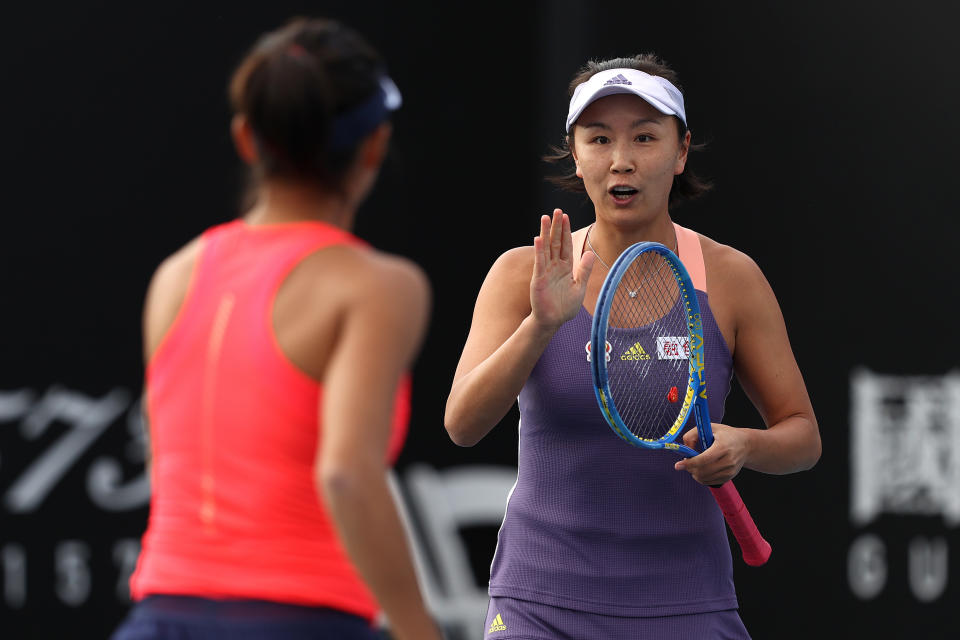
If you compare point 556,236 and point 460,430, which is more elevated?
point 556,236

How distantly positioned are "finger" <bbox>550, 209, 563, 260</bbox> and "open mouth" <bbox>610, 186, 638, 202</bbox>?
0.25 metres

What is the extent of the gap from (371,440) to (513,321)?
1092mm

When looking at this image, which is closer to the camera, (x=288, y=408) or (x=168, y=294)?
(x=288, y=408)

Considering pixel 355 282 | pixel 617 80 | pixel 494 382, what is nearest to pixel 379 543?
pixel 355 282

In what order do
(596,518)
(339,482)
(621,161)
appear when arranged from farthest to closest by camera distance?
1. (621,161)
2. (596,518)
3. (339,482)

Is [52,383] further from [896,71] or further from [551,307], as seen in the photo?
[896,71]

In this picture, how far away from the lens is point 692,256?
2932 millimetres

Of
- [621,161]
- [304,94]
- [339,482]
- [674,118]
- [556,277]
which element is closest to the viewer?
[339,482]

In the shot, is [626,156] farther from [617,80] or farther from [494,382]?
[494,382]

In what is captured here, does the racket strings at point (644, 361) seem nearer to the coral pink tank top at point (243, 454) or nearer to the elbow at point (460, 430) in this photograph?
the elbow at point (460, 430)

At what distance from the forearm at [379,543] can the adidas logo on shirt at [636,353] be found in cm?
109

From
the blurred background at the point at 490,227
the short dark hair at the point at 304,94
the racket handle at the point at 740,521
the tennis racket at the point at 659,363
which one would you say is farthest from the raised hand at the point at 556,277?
the blurred background at the point at 490,227

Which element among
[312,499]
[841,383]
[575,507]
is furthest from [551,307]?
[841,383]

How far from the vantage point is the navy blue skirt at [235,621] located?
178 cm
